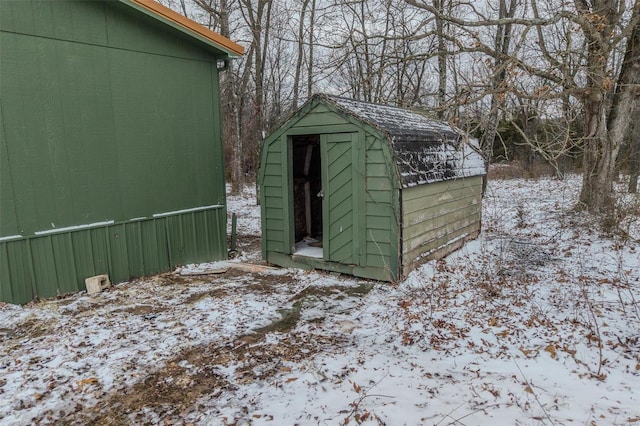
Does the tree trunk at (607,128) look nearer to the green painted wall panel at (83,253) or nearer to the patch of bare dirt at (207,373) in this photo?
the patch of bare dirt at (207,373)

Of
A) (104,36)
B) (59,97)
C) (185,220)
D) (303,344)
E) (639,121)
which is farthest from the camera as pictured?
(639,121)

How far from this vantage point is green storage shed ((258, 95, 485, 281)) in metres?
5.88

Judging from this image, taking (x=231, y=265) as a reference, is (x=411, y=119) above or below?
above

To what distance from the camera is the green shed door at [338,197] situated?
20.2ft

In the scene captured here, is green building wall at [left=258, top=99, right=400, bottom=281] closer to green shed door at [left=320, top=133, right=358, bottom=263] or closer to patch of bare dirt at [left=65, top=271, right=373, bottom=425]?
green shed door at [left=320, top=133, right=358, bottom=263]

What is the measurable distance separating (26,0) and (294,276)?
17.0 feet

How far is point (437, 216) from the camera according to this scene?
698cm

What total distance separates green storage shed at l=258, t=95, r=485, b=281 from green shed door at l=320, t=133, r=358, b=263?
0.6 inches

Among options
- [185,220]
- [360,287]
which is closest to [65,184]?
[185,220]

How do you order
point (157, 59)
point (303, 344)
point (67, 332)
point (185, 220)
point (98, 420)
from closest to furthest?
point (98, 420) < point (303, 344) < point (67, 332) < point (157, 59) < point (185, 220)

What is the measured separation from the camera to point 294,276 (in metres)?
6.61

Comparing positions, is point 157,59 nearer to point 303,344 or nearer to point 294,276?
point 294,276

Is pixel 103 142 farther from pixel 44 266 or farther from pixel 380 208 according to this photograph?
pixel 380 208

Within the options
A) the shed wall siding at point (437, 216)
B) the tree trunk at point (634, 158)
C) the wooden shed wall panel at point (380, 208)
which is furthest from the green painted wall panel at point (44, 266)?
the tree trunk at point (634, 158)
